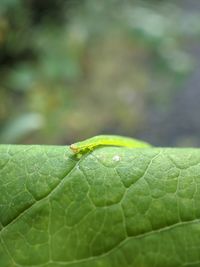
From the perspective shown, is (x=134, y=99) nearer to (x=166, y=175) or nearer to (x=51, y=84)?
(x=51, y=84)

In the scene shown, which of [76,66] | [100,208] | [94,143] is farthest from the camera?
[76,66]

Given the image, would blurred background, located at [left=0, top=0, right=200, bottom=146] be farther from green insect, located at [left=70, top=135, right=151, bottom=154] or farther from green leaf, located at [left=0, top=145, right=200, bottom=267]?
green leaf, located at [left=0, top=145, right=200, bottom=267]

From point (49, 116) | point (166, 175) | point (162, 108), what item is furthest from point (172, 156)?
point (162, 108)

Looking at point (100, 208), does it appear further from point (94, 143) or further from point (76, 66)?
point (76, 66)

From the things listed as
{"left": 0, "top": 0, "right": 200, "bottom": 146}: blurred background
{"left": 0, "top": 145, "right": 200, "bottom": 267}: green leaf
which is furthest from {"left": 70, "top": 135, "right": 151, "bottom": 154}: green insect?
{"left": 0, "top": 0, "right": 200, "bottom": 146}: blurred background

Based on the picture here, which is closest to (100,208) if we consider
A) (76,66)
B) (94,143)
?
(94,143)

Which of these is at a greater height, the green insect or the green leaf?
the green insect
